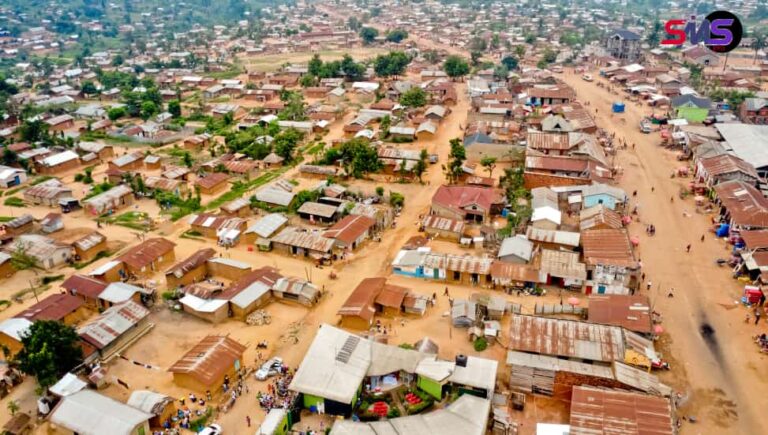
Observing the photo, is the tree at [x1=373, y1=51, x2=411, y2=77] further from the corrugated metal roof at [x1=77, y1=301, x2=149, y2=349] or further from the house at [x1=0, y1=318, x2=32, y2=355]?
the house at [x1=0, y1=318, x2=32, y2=355]

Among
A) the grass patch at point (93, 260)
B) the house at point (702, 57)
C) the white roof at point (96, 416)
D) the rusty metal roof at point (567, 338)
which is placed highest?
the white roof at point (96, 416)

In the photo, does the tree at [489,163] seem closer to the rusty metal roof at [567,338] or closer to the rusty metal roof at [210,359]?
the rusty metal roof at [567,338]

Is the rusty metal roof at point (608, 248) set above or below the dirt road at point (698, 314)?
above

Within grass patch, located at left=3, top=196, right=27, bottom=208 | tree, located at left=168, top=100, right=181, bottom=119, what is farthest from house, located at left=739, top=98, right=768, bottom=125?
grass patch, located at left=3, top=196, right=27, bottom=208

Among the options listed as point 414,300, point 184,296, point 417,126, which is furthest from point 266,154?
point 414,300

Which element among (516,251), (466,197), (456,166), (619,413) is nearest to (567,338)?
(619,413)

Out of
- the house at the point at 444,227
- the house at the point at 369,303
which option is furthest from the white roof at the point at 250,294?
the house at the point at 444,227
